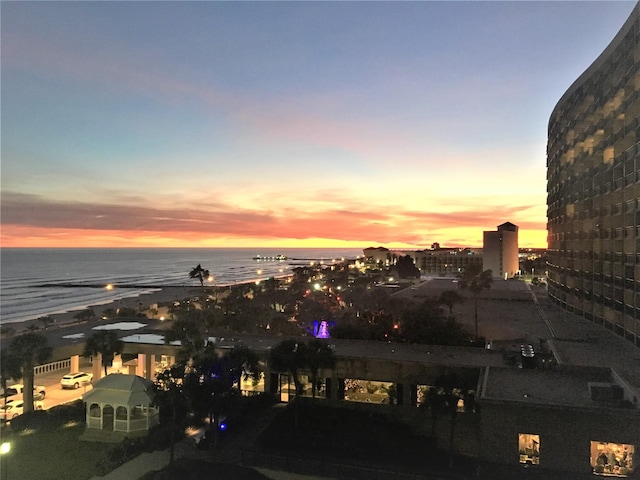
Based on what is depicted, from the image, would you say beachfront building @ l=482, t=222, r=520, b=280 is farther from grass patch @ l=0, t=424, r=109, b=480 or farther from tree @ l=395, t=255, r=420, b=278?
grass patch @ l=0, t=424, r=109, b=480

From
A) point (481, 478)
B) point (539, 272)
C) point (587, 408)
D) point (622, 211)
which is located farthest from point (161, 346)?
point (539, 272)

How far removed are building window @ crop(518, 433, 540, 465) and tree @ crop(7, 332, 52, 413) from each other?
1144 inches

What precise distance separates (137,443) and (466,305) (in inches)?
2027

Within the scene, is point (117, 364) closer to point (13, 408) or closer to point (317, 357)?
point (13, 408)

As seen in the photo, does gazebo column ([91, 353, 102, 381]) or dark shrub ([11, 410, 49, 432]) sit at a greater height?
gazebo column ([91, 353, 102, 381])

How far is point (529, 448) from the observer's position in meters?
21.4

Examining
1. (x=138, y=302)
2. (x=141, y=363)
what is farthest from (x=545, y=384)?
(x=138, y=302)

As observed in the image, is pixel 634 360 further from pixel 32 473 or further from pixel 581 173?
pixel 32 473

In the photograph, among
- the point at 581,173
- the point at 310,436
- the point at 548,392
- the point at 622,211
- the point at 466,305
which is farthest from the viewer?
the point at 466,305

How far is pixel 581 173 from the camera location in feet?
179

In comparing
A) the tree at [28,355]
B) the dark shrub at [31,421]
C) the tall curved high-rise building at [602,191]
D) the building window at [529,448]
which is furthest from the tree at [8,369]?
the tall curved high-rise building at [602,191]

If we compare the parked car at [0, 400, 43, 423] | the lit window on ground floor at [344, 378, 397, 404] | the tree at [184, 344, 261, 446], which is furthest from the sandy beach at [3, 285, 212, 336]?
the tree at [184, 344, 261, 446]

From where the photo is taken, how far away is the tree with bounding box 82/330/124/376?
33656 millimetres

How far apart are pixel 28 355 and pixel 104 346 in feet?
16.2
